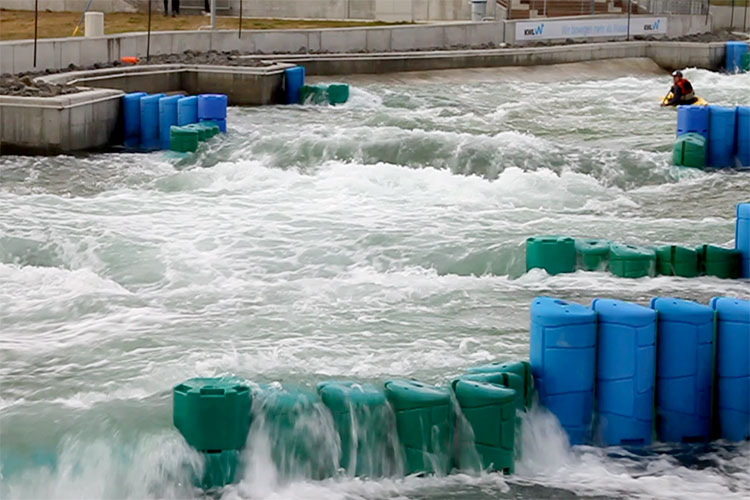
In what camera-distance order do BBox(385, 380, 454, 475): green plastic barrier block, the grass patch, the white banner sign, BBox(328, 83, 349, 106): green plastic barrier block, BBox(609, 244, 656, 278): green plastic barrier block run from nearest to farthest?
BBox(385, 380, 454, 475): green plastic barrier block < BBox(609, 244, 656, 278): green plastic barrier block < BBox(328, 83, 349, 106): green plastic barrier block < the grass patch < the white banner sign

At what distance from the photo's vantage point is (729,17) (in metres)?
49.4

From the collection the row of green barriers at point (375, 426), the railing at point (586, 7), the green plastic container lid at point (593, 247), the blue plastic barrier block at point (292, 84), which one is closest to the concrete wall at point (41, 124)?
the blue plastic barrier block at point (292, 84)

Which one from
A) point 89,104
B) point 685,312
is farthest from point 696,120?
point 685,312

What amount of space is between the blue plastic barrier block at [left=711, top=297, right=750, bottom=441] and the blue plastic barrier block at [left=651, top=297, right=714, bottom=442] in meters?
0.08

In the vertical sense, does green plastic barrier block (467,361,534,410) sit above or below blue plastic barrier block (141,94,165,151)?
below

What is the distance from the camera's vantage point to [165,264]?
13945 millimetres

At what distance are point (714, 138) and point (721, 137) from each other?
0.11 metres

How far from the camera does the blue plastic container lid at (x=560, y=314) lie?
9328 mm

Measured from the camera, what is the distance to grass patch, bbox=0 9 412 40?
37.3 meters

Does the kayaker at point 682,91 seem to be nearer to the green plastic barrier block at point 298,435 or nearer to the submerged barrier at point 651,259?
the submerged barrier at point 651,259

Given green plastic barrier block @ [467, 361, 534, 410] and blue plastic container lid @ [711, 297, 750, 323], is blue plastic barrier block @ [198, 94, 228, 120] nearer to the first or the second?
green plastic barrier block @ [467, 361, 534, 410]

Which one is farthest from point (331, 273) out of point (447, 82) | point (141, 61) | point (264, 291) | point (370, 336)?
point (447, 82)

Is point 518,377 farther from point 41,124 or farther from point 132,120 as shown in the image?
point 132,120

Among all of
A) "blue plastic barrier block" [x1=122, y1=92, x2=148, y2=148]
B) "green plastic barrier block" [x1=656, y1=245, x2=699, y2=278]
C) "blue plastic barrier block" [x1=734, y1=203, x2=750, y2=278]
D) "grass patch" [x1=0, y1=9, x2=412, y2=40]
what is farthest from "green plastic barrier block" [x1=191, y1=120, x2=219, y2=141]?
"grass patch" [x1=0, y1=9, x2=412, y2=40]
